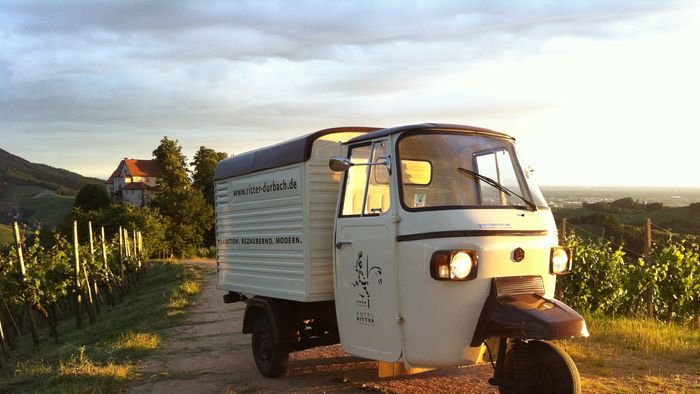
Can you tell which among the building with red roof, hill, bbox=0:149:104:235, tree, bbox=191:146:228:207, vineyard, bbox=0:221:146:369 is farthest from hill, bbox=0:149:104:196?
vineyard, bbox=0:221:146:369

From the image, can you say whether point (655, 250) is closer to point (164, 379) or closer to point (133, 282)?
point (164, 379)

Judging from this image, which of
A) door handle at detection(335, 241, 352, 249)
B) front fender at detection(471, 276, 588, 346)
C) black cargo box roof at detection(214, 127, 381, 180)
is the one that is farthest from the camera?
black cargo box roof at detection(214, 127, 381, 180)

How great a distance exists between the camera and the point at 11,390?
28.4ft

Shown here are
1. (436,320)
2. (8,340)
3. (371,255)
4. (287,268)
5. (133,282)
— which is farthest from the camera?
(133,282)

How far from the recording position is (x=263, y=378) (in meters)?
8.02

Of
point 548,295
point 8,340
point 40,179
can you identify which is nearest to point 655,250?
point 548,295

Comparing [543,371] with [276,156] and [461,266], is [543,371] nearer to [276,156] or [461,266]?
[461,266]

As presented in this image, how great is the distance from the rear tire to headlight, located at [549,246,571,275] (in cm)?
357

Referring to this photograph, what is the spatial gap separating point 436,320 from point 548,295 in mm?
1100

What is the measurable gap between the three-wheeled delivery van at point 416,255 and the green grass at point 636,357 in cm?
235

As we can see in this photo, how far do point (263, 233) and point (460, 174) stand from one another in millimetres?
3131

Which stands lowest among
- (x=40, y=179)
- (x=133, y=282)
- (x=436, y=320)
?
(x=133, y=282)

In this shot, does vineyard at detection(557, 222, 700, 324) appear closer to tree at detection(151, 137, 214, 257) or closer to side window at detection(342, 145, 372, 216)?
side window at detection(342, 145, 372, 216)

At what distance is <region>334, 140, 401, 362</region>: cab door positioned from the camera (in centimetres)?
580
